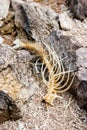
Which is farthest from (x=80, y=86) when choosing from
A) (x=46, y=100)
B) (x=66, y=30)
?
(x=66, y=30)

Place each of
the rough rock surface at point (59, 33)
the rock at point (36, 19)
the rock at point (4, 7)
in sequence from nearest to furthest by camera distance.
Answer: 1. the rough rock surface at point (59, 33)
2. the rock at point (36, 19)
3. the rock at point (4, 7)

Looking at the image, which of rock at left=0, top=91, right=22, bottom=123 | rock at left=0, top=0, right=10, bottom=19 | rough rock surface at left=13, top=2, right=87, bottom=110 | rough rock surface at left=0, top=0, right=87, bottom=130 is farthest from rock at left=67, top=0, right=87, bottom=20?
rock at left=0, top=91, right=22, bottom=123

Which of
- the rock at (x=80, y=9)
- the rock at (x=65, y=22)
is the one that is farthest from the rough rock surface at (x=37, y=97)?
the rock at (x=80, y=9)

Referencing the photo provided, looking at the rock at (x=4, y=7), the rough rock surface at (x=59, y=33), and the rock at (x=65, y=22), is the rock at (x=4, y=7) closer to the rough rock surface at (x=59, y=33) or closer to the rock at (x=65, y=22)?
the rough rock surface at (x=59, y=33)

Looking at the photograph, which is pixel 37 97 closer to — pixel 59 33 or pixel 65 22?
pixel 59 33

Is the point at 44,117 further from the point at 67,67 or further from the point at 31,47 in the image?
the point at 31,47

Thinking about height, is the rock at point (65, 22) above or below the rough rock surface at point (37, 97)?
above

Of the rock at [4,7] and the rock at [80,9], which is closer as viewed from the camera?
the rock at [80,9]
